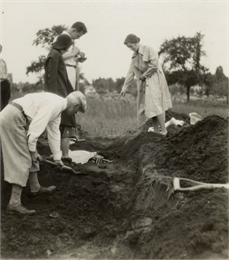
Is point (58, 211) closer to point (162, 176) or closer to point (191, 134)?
point (162, 176)

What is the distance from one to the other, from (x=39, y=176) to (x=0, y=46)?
2078 millimetres

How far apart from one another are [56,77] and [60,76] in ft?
0.42

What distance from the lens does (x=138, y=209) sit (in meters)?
3.83

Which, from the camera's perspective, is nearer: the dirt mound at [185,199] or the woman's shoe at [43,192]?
the dirt mound at [185,199]

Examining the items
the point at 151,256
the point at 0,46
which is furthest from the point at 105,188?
the point at 0,46

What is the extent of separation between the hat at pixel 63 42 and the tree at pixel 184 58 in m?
14.9

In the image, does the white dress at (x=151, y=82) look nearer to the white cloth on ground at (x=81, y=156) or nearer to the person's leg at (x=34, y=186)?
the white cloth on ground at (x=81, y=156)

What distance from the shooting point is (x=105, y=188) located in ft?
14.8

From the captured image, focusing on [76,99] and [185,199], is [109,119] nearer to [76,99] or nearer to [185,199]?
[76,99]

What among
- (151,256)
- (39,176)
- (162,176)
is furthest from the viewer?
(39,176)

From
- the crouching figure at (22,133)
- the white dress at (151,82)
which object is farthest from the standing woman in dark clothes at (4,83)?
the crouching figure at (22,133)

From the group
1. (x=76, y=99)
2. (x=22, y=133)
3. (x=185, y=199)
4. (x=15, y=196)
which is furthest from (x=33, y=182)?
(x=185, y=199)

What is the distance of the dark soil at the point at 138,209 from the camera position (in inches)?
105

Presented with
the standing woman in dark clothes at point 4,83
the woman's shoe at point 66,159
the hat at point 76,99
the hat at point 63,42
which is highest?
the hat at point 63,42
